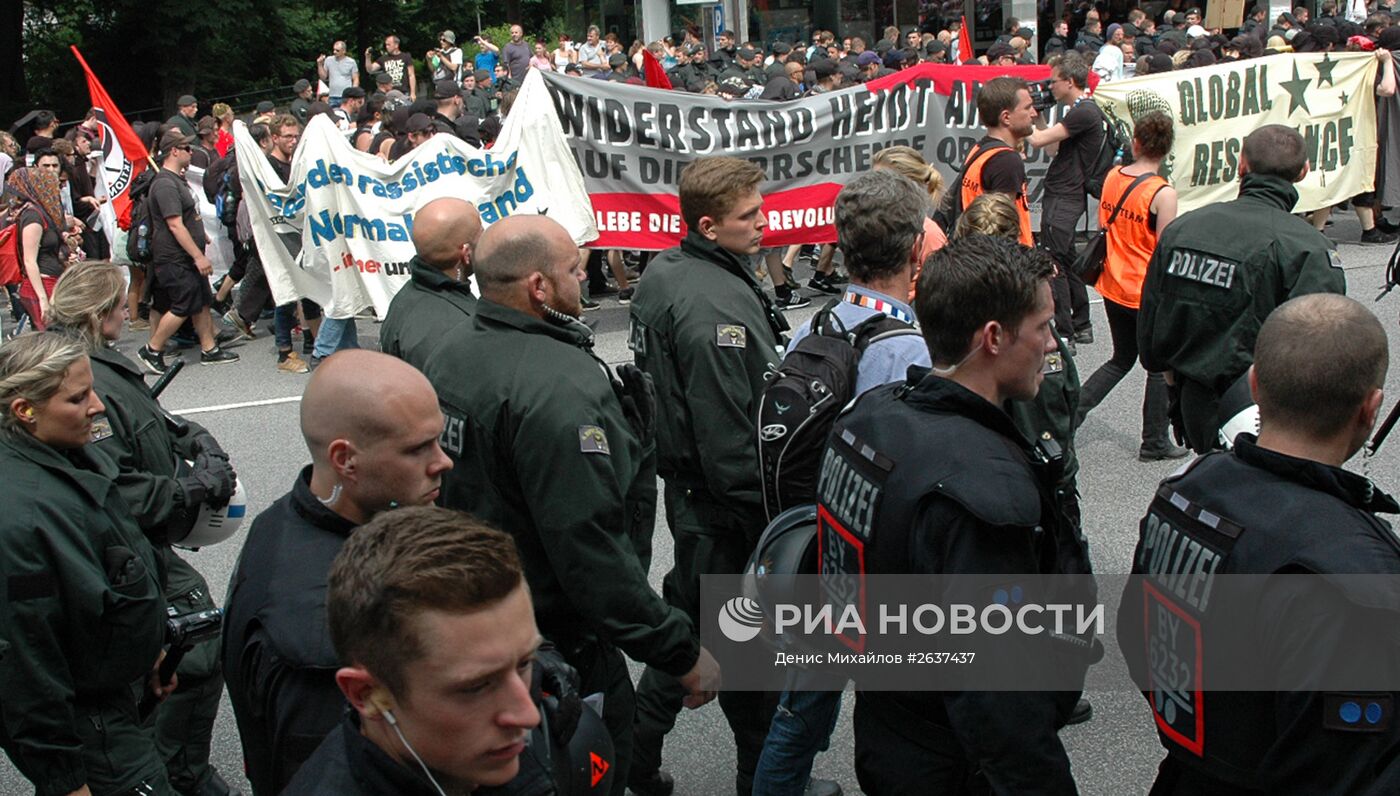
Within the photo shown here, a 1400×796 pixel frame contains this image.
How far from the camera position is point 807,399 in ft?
12.0

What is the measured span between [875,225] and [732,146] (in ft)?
24.0

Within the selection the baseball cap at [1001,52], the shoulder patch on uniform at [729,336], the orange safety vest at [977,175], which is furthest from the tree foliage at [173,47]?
the shoulder patch on uniform at [729,336]

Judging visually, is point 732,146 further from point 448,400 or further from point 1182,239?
point 448,400

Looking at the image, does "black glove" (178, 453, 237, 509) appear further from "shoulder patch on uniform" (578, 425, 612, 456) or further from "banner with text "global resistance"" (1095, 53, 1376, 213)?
"banner with text "global resistance"" (1095, 53, 1376, 213)

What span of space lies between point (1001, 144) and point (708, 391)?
4365 millimetres

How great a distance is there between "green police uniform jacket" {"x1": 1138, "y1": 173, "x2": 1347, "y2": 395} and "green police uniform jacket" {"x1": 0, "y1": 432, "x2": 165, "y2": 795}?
3.92m

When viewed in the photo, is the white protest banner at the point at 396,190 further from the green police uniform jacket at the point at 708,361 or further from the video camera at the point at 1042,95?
the green police uniform jacket at the point at 708,361

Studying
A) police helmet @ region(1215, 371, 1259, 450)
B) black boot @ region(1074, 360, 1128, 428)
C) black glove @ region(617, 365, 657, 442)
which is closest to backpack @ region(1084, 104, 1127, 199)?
black boot @ region(1074, 360, 1128, 428)

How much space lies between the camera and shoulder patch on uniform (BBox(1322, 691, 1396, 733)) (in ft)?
7.32

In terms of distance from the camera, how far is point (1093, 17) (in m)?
24.4

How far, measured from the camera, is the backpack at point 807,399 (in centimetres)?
367

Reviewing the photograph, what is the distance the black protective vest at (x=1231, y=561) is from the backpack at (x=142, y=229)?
9.60 metres

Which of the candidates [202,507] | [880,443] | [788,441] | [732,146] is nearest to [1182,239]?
[788,441]

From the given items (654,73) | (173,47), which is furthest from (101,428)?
(173,47)
